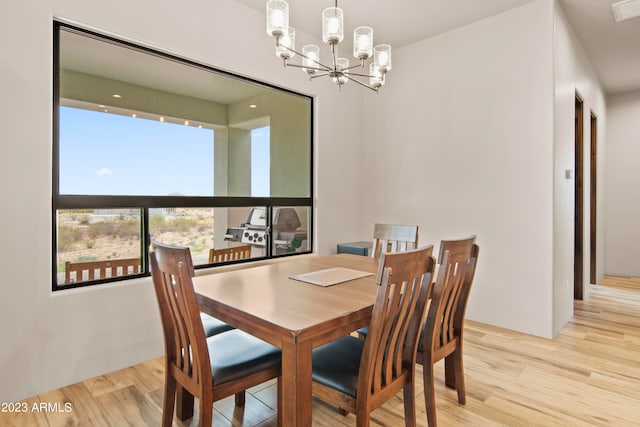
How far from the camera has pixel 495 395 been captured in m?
2.10

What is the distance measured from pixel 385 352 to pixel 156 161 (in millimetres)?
2169

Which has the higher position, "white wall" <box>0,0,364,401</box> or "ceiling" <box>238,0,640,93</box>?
"ceiling" <box>238,0,640,93</box>

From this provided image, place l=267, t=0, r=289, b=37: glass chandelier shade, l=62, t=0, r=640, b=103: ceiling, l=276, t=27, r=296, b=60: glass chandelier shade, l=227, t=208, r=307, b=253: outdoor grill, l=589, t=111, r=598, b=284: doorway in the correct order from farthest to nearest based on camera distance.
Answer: l=589, t=111, r=598, b=284: doorway < l=227, t=208, r=307, b=253: outdoor grill < l=62, t=0, r=640, b=103: ceiling < l=276, t=27, r=296, b=60: glass chandelier shade < l=267, t=0, r=289, b=37: glass chandelier shade

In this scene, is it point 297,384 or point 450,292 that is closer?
point 297,384

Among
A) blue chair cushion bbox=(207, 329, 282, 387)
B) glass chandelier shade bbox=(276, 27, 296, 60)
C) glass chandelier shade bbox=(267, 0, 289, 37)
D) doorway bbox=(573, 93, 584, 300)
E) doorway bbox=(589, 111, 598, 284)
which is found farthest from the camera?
doorway bbox=(589, 111, 598, 284)

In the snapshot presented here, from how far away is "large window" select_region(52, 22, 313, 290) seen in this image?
7.42 ft

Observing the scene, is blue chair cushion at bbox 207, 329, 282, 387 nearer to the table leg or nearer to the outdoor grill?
the table leg

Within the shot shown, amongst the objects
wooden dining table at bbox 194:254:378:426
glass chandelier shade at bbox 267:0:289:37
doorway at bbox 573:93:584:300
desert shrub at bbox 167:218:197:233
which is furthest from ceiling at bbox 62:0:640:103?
wooden dining table at bbox 194:254:378:426

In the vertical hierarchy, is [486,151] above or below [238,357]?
above

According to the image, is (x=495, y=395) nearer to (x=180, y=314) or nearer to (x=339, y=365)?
(x=339, y=365)

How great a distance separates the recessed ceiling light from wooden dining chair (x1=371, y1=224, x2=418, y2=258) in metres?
2.63

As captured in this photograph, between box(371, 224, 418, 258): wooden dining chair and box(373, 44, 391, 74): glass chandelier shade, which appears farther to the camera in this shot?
box(371, 224, 418, 258): wooden dining chair

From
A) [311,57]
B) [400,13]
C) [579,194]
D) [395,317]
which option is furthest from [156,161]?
[579,194]

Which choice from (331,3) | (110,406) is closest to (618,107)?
(331,3)
